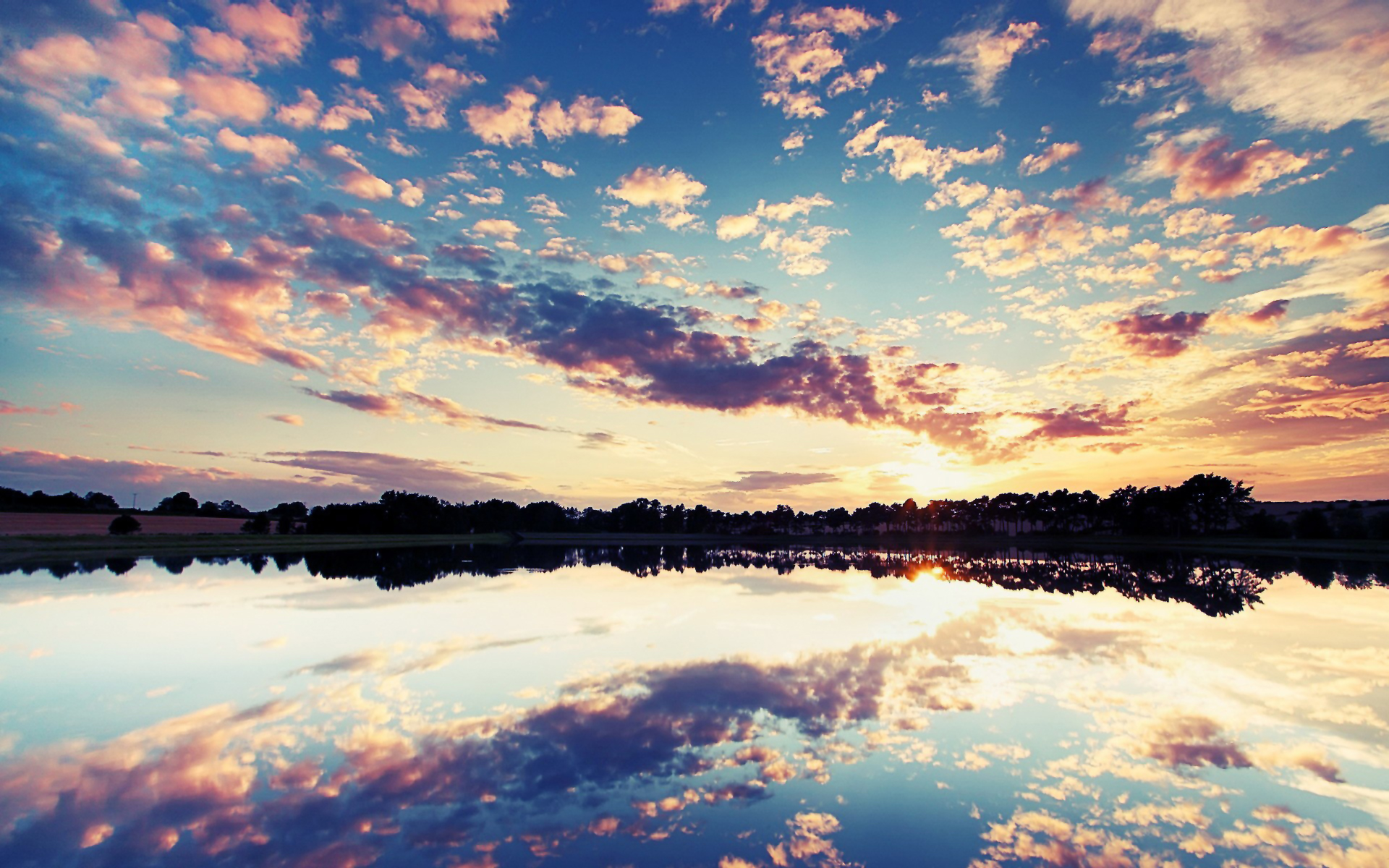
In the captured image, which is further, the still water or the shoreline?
the shoreline

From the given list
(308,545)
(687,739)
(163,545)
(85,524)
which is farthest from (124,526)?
(687,739)

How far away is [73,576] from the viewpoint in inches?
1651

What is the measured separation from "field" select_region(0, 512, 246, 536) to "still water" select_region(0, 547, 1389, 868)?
85.6 metres

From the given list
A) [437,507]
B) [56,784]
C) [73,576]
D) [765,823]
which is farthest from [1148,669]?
[437,507]

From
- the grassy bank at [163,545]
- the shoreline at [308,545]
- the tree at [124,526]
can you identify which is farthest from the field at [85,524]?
the shoreline at [308,545]

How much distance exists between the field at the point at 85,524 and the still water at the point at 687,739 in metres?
85.6

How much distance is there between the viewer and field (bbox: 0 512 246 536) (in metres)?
87.9

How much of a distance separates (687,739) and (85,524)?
139 metres

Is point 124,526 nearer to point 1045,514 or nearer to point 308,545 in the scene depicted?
point 308,545

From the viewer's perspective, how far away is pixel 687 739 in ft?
39.2

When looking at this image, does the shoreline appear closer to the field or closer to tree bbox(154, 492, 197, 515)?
the field

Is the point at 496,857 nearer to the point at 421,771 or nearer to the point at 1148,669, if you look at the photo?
the point at 421,771

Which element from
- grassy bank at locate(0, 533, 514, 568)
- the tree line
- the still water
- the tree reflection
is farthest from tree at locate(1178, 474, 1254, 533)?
grassy bank at locate(0, 533, 514, 568)

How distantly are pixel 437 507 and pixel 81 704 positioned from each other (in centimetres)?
16004
